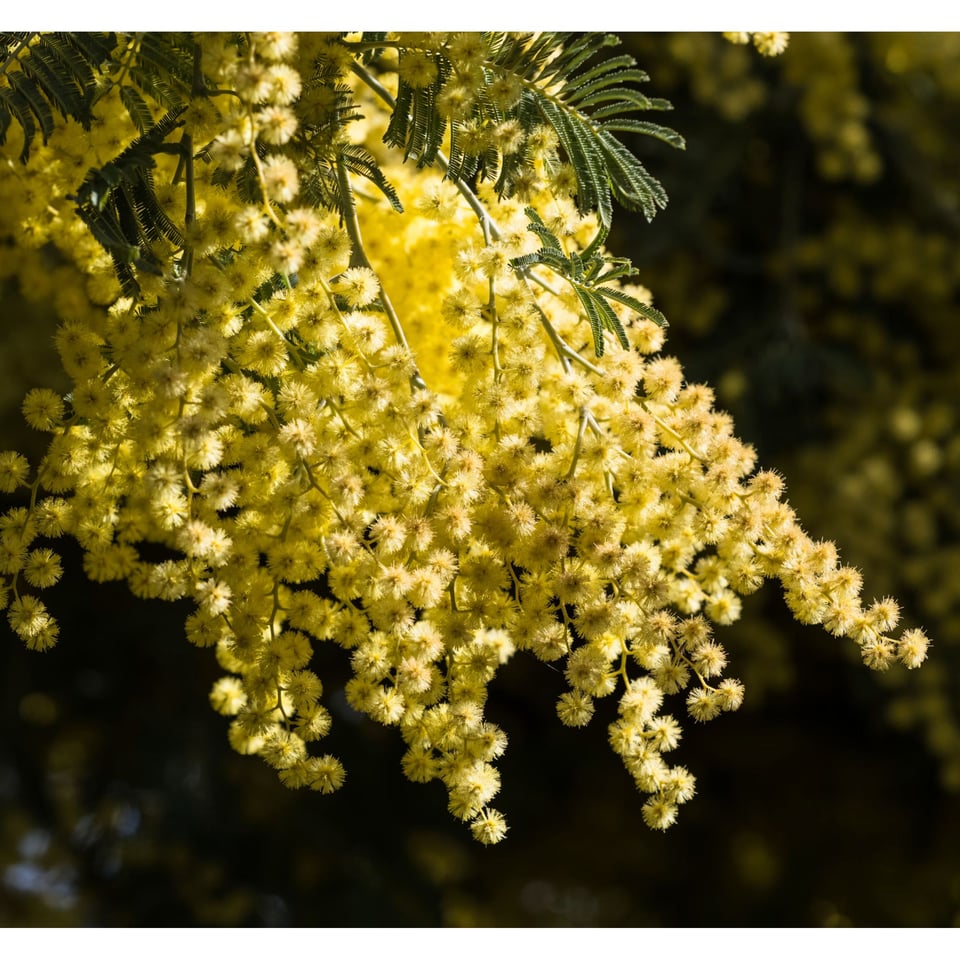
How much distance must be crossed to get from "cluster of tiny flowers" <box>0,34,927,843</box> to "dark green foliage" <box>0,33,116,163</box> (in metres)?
0.09

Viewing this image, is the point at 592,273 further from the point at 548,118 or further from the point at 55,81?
the point at 55,81

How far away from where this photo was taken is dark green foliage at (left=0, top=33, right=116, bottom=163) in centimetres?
79

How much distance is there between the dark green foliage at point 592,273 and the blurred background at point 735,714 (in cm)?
129

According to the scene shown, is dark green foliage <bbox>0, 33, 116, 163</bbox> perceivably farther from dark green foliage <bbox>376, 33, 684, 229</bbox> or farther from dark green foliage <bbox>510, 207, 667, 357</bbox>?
dark green foliage <bbox>510, 207, 667, 357</bbox>

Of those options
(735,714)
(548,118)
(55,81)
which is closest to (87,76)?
(55,81)

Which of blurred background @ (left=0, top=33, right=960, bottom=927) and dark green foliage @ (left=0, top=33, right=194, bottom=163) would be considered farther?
blurred background @ (left=0, top=33, right=960, bottom=927)

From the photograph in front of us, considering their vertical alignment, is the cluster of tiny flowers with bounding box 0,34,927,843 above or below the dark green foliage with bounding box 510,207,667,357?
below

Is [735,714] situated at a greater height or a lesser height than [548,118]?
lesser

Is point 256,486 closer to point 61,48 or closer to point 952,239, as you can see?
point 61,48

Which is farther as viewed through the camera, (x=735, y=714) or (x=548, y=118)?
(x=735, y=714)

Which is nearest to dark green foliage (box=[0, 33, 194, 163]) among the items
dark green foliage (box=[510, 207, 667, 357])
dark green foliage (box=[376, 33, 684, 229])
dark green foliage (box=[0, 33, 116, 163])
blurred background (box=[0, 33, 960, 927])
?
dark green foliage (box=[0, 33, 116, 163])

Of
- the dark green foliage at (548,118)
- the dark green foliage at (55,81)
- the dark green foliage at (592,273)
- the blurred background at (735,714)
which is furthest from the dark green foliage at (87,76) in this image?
the blurred background at (735,714)

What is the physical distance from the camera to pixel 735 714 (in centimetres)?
305

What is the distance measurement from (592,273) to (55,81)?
15.6 inches
